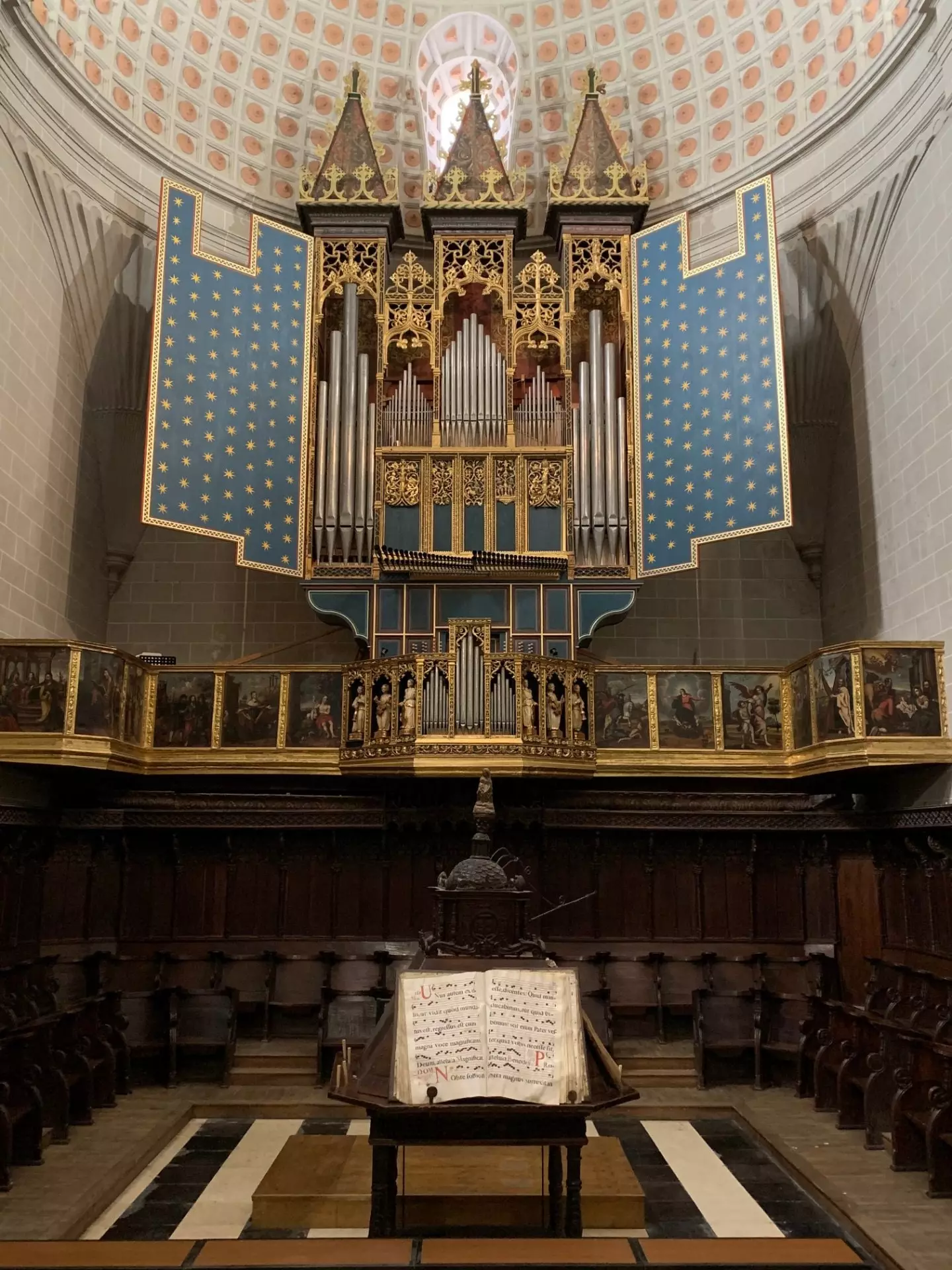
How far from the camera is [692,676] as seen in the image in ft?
43.5

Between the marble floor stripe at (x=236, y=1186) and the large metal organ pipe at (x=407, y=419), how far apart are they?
8496mm

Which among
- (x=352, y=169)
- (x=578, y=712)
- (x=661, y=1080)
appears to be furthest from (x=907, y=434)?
(x=352, y=169)

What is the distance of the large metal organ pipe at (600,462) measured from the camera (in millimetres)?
14086

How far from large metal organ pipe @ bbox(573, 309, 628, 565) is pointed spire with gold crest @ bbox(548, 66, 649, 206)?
6.67 ft

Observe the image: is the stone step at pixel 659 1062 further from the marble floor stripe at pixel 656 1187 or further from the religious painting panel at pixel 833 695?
the religious painting panel at pixel 833 695

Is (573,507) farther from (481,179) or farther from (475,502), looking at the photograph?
(481,179)

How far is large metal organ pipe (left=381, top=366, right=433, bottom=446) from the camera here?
14.6 m

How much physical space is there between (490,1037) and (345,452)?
10242 mm

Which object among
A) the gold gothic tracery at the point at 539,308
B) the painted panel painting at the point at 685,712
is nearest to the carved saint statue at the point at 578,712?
the painted panel painting at the point at 685,712

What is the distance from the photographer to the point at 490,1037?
5266 millimetres

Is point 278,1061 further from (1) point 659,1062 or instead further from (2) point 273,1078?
(1) point 659,1062

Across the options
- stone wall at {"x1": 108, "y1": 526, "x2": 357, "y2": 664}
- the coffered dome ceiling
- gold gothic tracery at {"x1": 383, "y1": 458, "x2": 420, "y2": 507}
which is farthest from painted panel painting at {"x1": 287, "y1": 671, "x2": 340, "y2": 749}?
the coffered dome ceiling

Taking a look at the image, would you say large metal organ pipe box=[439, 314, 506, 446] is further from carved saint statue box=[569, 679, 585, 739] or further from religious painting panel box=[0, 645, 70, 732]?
religious painting panel box=[0, 645, 70, 732]

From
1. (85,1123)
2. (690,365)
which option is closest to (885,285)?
(690,365)
